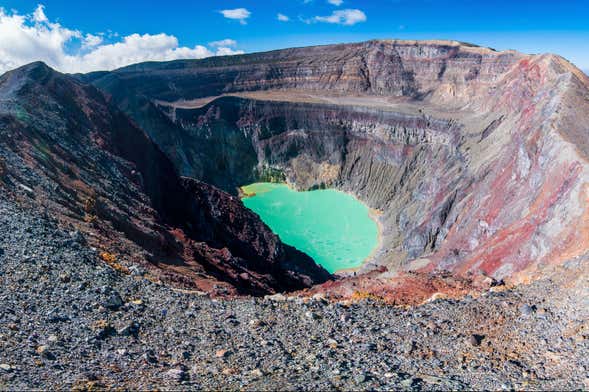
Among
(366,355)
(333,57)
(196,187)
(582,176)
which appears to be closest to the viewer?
(366,355)

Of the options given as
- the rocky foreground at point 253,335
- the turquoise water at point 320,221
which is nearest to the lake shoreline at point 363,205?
the turquoise water at point 320,221

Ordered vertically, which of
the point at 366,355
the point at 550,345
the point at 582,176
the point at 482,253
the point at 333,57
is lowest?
the point at 366,355

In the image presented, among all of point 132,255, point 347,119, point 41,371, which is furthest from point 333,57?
point 41,371

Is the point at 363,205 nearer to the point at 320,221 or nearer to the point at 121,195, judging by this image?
the point at 320,221

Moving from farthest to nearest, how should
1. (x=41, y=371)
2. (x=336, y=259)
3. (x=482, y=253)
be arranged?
(x=336, y=259) < (x=482, y=253) < (x=41, y=371)

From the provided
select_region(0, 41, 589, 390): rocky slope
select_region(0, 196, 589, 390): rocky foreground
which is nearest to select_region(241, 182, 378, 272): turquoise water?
select_region(0, 41, 589, 390): rocky slope

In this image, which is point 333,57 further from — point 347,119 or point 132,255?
point 132,255

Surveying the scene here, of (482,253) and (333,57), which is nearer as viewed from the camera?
(482,253)
